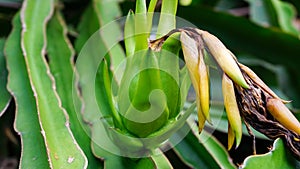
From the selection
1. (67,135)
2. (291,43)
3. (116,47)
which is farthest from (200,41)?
(291,43)

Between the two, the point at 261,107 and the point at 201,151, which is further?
the point at 201,151

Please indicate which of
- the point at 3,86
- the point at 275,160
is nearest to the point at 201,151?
the point at 275,160

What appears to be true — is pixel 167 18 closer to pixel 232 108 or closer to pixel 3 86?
pixel 232 108

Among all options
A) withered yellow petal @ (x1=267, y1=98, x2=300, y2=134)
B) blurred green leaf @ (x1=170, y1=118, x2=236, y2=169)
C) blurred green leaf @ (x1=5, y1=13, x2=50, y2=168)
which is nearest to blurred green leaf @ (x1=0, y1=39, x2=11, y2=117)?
blurred green leaf @ (x1=5, y1=13, x2=50, y2=168)

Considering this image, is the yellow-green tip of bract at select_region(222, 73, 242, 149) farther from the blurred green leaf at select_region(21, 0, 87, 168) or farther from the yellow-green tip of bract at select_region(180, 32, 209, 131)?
the blurred green leaf at select_region(21, 0, 87, 168)

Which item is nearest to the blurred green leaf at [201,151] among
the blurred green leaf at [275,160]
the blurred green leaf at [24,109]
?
the blurred green leaf at [275,160]

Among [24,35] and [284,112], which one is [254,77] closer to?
[284,112]
